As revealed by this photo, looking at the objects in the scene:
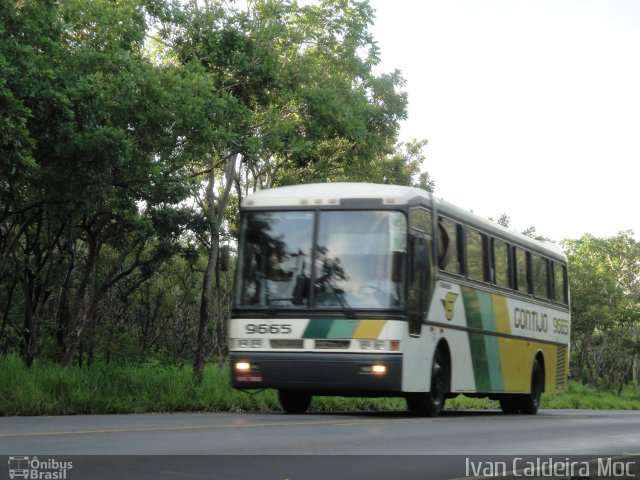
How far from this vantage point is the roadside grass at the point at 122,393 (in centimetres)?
1662

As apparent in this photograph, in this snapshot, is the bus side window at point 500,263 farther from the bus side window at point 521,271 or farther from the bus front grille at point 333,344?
the bus front grille at point 333,344

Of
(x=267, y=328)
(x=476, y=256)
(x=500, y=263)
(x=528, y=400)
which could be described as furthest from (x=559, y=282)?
(x=267, y=328)

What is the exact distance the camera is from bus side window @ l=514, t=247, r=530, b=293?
23.5m

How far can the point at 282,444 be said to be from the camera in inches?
466

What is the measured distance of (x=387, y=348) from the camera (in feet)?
57.7

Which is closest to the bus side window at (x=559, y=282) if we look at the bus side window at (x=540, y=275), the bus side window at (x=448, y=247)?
the bus side window at (x=540, y=275)

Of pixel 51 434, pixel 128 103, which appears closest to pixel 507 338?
pixel 128 103

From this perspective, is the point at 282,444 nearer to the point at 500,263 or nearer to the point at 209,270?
the point at 500,263

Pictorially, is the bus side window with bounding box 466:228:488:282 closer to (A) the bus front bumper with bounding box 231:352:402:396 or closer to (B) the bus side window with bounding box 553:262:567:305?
(A) the bus front bumper with bounding box 231:352:402:396

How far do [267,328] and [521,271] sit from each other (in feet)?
24.1

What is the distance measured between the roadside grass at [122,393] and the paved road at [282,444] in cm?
89

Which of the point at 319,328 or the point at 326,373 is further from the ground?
the point at 319,328

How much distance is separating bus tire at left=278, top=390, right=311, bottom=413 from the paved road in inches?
83.3

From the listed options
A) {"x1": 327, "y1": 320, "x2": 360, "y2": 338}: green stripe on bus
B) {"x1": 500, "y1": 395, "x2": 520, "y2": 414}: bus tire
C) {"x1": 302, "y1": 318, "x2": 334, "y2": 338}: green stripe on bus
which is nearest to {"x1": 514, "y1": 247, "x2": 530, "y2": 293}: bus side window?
{"x1": 500, "y1": 395, "x2": 520, "y2": 414}: bus tire
